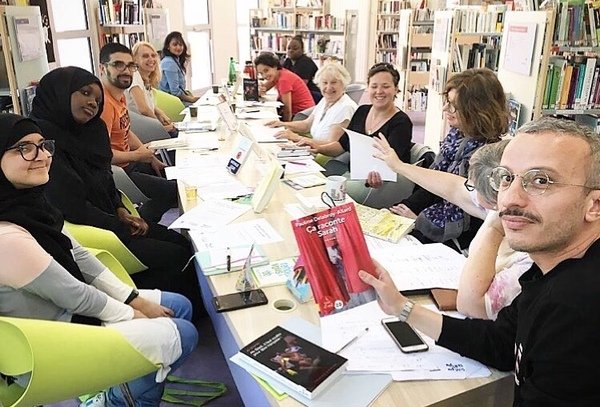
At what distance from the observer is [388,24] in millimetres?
8562

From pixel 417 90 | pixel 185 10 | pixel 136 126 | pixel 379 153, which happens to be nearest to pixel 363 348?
pixel 379 153

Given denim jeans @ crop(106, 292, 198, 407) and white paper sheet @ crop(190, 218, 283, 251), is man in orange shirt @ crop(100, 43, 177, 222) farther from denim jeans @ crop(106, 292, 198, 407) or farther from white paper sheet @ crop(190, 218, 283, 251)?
denim jeans @ crop(106, 292, 198, 407)

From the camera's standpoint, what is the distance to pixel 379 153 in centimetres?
250

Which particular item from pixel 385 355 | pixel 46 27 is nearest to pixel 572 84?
pixel 385 355

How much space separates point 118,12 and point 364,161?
183 inches

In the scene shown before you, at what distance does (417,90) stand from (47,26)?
204 inches

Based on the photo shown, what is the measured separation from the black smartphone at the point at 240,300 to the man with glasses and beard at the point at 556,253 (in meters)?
0.72

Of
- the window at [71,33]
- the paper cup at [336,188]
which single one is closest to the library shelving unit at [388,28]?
the window at [71,33]

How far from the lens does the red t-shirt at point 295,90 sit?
516 centimetres

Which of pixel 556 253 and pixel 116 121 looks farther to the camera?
pixel 116 121

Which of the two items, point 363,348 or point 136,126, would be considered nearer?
point 363,348

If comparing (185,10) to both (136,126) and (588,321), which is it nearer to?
(136,126)

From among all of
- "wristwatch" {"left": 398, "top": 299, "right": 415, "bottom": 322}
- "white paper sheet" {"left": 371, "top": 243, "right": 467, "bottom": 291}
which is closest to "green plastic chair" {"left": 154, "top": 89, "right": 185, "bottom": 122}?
"white paper sheet" {"left": 371, "top": 243, "right": 467, "bottom": 291}

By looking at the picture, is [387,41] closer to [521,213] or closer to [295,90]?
[295,90]
